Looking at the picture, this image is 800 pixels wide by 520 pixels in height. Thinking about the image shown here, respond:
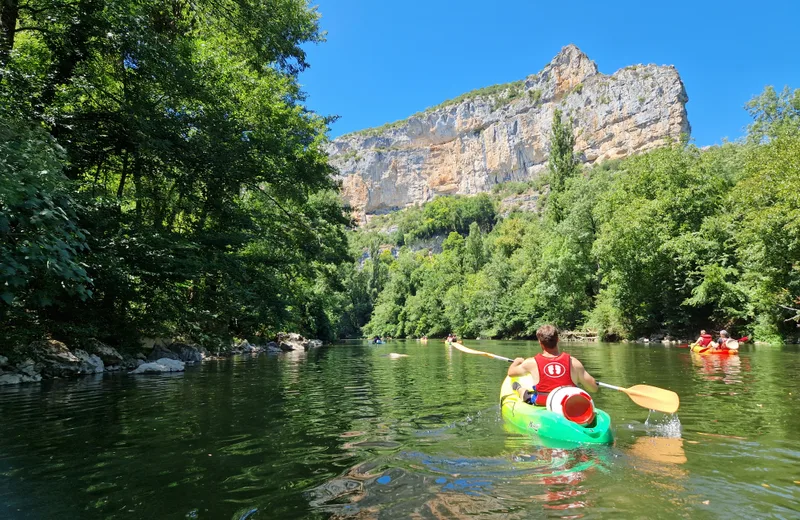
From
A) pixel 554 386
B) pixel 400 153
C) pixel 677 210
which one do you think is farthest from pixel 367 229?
pixel 554 386

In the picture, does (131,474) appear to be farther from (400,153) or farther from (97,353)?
(400,153)

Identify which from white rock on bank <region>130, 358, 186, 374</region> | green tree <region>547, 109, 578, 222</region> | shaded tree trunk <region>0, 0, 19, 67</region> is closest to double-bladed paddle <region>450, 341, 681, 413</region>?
white rock on bank <region>130, 358, 186, 374</region>

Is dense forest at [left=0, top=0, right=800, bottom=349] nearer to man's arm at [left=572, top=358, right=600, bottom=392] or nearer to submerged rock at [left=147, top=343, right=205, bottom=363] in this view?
submerged rock at [left=147, top=343, right=205, bottom=363]

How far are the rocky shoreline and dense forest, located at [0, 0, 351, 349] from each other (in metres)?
0.42

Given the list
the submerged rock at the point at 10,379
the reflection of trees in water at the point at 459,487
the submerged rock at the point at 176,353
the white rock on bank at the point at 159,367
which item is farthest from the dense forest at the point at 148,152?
the reflection of trees in water at the point at 459,487

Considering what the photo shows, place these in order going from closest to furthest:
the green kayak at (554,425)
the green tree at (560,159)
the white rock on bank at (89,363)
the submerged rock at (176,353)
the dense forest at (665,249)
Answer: the green kayak at (554,425), the white rock on bank at (89,363), the submerged rock at (176,353), the dense forest at (665,249), the green tree at (560,159)

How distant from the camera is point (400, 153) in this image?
462 feet

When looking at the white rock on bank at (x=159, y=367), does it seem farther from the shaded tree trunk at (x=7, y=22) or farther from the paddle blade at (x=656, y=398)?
the paddle blade at (x=656, y=398)

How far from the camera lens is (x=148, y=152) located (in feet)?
37.2

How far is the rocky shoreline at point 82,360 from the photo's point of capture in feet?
33.4

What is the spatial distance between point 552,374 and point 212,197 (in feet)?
34.4

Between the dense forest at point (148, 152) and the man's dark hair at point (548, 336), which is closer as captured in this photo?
the man's dark hair at point (548, 336)

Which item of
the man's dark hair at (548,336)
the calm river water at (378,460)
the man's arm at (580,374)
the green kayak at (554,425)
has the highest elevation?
the man's dark hair at (548,336)

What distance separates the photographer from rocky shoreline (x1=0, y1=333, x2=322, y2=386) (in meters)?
10.2
